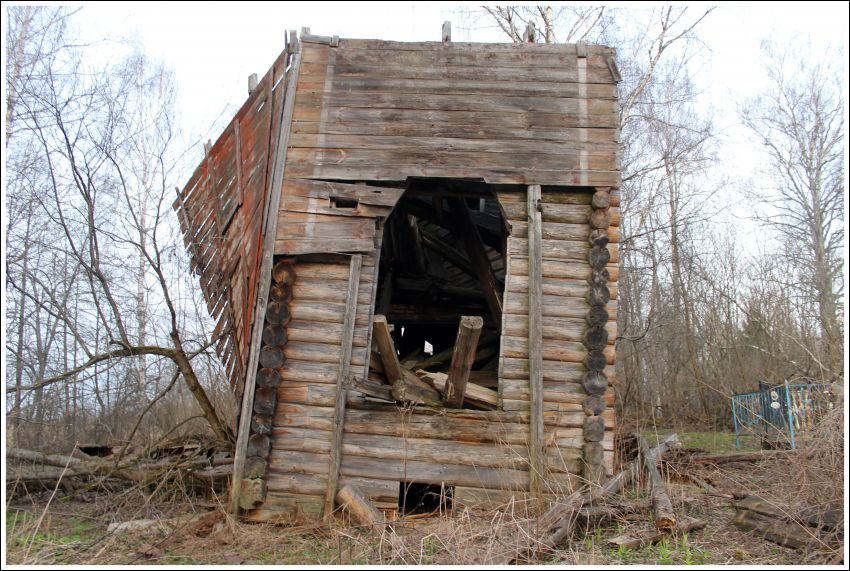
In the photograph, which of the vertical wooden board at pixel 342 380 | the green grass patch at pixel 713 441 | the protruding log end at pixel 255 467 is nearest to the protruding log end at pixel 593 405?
the vertical wooden board at pixel 342 380

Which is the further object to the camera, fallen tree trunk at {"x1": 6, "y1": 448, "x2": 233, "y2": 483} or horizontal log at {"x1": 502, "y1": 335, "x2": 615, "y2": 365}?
fallen tree trunk at {"x1": 6, "y1": 448, "x2": 233, "y2": 483}

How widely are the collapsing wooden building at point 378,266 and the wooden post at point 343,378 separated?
0.02 meters

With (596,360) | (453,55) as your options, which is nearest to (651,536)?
(596,360)

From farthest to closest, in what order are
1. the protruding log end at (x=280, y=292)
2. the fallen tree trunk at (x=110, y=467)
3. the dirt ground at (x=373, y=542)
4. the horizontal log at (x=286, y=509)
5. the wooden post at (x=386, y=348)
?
the fallen tree trunk at (x=110, y=467) < the protruding log end at (x=280, y=292) < the horizontal log at (x=286, y=509) < the wooden post at (x=386, y=348) < the dirt ground at (x=373, y=542)

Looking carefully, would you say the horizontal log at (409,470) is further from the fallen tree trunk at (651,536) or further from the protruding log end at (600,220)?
the protruding log end at (600,220)

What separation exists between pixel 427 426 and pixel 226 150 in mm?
5010

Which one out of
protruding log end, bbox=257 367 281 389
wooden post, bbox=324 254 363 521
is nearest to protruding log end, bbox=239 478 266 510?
wooden post, bbox=324 254 363 521

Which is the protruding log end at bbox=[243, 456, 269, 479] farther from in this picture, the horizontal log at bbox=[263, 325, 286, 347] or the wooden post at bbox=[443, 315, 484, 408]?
the wooden post at bbox=[443, 315, 484, 408]

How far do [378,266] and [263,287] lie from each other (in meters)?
1.42

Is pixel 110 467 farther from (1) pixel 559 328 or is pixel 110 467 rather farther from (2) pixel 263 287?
(1) pixel 559 328

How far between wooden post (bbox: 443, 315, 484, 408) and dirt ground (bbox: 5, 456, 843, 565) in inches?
46.7

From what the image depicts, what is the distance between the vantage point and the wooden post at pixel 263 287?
7.06 m

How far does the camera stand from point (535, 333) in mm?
7336

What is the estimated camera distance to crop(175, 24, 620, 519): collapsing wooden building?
710 cm
